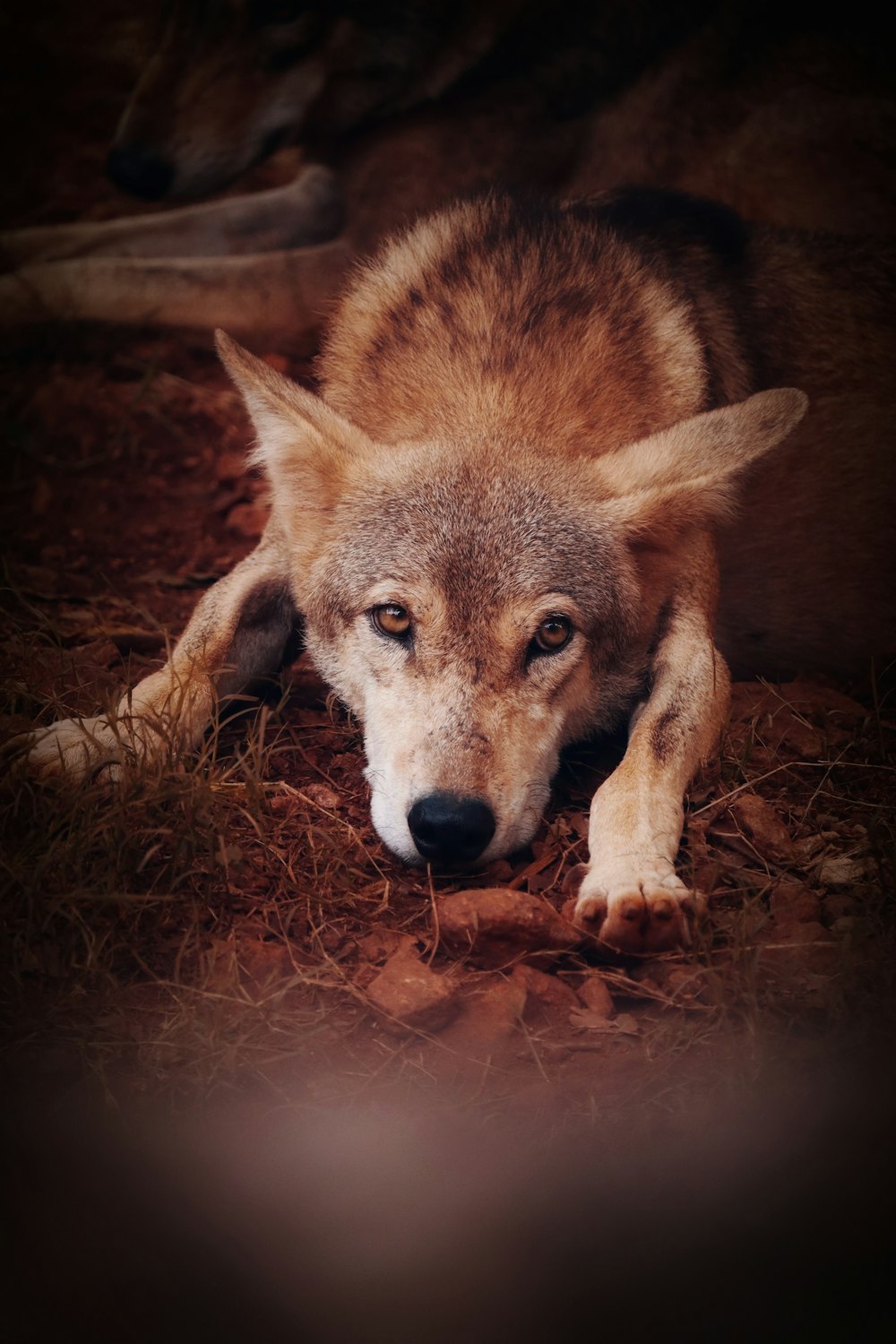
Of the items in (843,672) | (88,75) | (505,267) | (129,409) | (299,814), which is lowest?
(843,672)

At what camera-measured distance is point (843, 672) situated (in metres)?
3.43

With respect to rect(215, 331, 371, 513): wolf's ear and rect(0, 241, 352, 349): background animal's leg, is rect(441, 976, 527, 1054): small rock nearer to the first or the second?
rect(215, 331, 371, 513): wolf's ear

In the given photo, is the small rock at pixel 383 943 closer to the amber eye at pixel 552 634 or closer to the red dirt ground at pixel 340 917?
the red dirt ground at pixel 340 917

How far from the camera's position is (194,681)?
9.34ft

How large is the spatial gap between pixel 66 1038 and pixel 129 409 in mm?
2805

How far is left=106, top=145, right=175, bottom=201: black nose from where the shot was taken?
4066 millimetres

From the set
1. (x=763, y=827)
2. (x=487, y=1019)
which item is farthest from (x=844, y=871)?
(x=487, y=1019)

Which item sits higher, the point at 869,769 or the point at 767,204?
the point at 767,204

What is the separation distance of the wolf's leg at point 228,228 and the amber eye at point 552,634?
2715mm

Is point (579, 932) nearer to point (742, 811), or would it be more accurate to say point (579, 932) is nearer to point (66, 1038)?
point (742, 811)

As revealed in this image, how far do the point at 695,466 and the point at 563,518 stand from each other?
0.35m

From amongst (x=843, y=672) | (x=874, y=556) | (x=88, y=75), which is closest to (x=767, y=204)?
(x=874, y=556)

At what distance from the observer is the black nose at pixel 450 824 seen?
2268mm

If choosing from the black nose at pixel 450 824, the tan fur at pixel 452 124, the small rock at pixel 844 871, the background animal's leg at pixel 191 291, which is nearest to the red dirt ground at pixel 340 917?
the small rock at pixel 844 871
